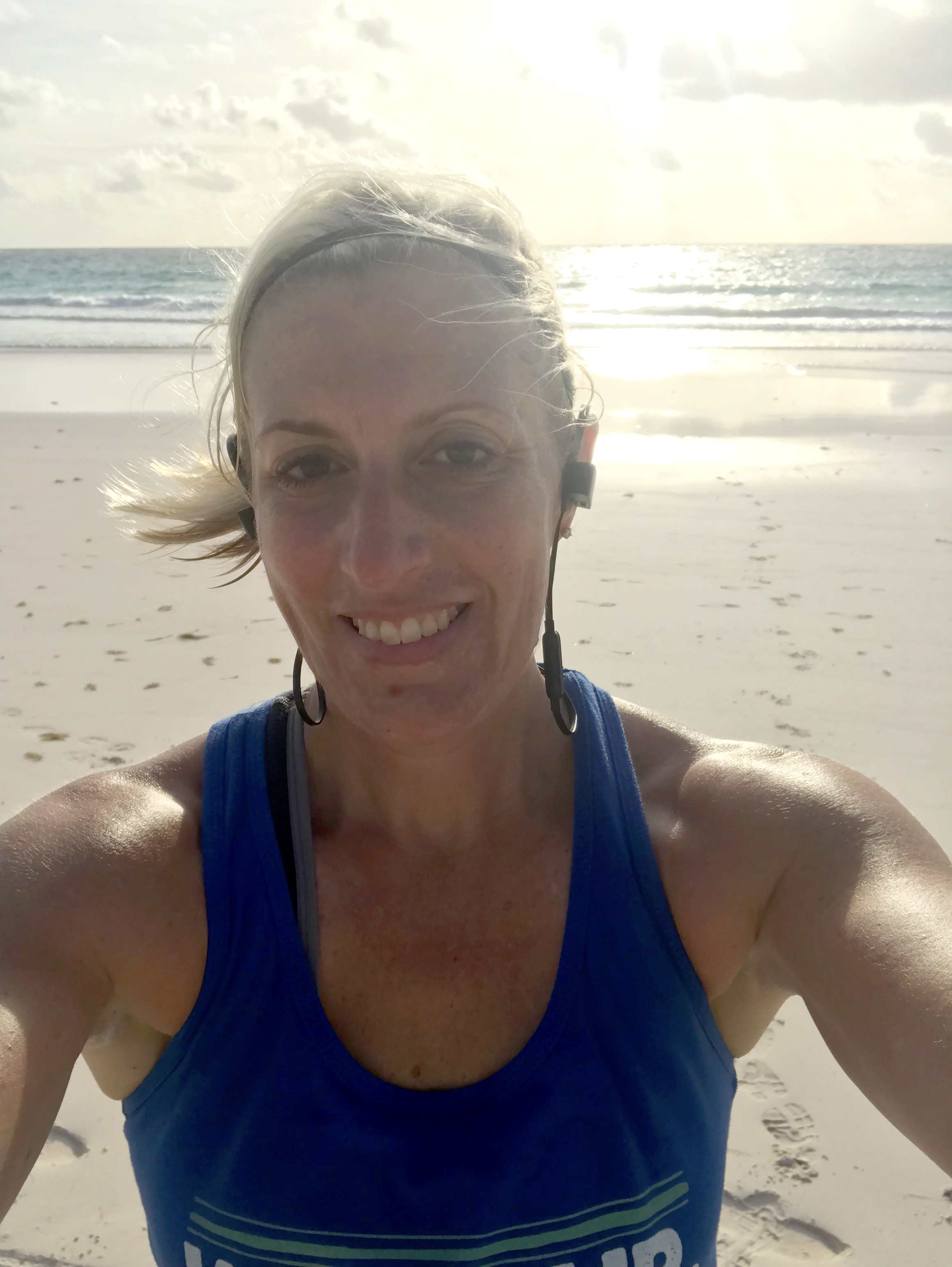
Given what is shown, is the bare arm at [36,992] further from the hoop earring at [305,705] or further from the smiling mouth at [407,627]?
the smiling mouth at [407,627]

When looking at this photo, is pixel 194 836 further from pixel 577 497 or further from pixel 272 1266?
pixel 577 497

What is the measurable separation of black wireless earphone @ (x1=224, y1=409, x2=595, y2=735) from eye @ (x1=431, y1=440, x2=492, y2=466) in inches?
10.5

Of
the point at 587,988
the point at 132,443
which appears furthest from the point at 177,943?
the point at 132,443

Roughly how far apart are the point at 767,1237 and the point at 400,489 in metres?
1.99

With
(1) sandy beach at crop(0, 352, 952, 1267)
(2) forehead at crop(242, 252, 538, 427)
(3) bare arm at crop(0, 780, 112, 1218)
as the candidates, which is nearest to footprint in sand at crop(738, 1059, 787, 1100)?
(1) sandy beach at crop(0, 352, 952, 1267)

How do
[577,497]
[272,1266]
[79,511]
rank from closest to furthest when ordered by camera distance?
[272,1266]
[577,497]
[79,511]

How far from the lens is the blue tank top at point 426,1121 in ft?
4.98

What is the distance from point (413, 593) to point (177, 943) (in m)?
0.65

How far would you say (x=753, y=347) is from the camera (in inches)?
731

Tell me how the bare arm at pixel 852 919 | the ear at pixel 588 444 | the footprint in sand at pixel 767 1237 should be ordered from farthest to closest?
1. the footprint in sand at pixel 767 1237
2. the ear at pixel 588 444
3. the bare arm at pixel 852 919

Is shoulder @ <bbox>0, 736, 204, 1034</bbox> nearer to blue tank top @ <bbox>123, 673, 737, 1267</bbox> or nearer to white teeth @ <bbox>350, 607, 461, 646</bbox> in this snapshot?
blue tank top @ <bbox>123, 673, 737, 1267</bbox>

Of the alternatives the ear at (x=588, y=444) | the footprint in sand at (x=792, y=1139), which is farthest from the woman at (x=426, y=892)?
the footprint in sand at (x=792, y=1139)

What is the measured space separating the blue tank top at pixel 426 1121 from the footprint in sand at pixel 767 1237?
915mm

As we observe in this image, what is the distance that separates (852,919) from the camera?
1.51m
